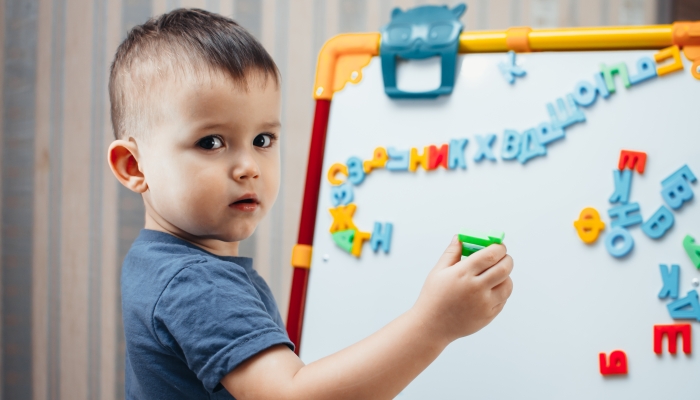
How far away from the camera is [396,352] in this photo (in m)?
0.42

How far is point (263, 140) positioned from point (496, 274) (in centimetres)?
25

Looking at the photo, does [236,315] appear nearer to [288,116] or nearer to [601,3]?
[288,116]

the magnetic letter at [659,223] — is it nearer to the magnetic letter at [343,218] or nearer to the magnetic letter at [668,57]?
the magnetic letter at [668,57]

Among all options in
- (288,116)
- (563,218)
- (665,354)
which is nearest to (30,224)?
(288,116)

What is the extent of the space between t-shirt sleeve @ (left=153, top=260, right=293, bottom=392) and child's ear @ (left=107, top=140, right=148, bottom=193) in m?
0.13

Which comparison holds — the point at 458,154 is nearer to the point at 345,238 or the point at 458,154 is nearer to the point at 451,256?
the point at 345,238

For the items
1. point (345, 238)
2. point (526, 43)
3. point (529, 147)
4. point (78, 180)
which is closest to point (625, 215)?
point (529, 147)

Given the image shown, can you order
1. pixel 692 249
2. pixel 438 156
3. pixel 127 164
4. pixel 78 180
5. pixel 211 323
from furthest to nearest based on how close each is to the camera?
pixel 78 180 < pixel 438 156 < pixel 692 249 < pixel 127 164 < pixel 211 323

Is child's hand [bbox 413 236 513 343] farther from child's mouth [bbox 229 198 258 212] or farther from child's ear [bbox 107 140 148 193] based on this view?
child's ear [bbox 107 140 148 193]

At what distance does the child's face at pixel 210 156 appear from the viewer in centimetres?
48

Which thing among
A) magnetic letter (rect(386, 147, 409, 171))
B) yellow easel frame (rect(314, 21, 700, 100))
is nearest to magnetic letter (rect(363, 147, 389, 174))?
magnetic letter (rect(386, 147, 409, 171))

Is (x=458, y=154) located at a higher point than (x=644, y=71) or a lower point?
lower

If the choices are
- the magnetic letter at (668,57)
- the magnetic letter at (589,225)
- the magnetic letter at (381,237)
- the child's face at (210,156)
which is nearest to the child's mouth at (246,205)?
the child's face at (210,156)

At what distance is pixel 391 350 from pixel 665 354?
0.39 metres
